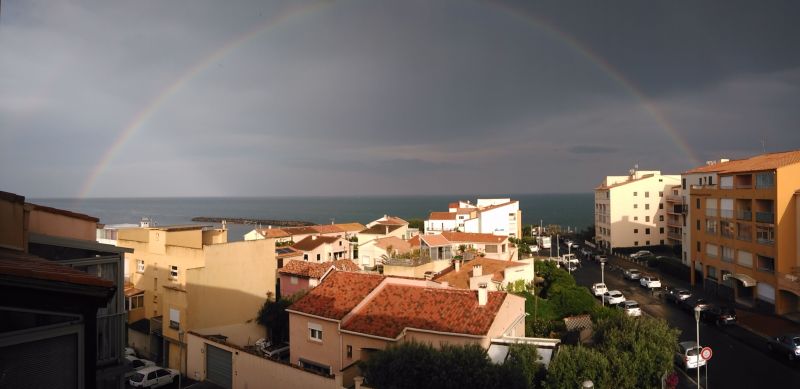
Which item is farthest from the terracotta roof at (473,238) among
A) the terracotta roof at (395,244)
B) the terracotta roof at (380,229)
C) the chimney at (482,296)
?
the chimney at (482,296)

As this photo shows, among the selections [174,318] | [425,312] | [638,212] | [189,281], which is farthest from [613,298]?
[638,212]

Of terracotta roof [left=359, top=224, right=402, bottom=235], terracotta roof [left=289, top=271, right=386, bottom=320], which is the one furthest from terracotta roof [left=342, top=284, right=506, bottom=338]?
terracotta roof [left=359, top=224, right=402, bottom=235]

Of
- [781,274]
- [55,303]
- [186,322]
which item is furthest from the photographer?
[781,274]

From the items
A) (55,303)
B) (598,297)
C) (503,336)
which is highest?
(55,303)

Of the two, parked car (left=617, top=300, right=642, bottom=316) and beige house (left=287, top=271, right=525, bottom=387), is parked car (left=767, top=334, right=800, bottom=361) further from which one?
beige house (left=287, top=271, right=525, bottom=387)

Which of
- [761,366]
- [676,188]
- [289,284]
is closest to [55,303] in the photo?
[761,366]

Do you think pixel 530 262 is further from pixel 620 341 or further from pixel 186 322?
pixel 186 322
